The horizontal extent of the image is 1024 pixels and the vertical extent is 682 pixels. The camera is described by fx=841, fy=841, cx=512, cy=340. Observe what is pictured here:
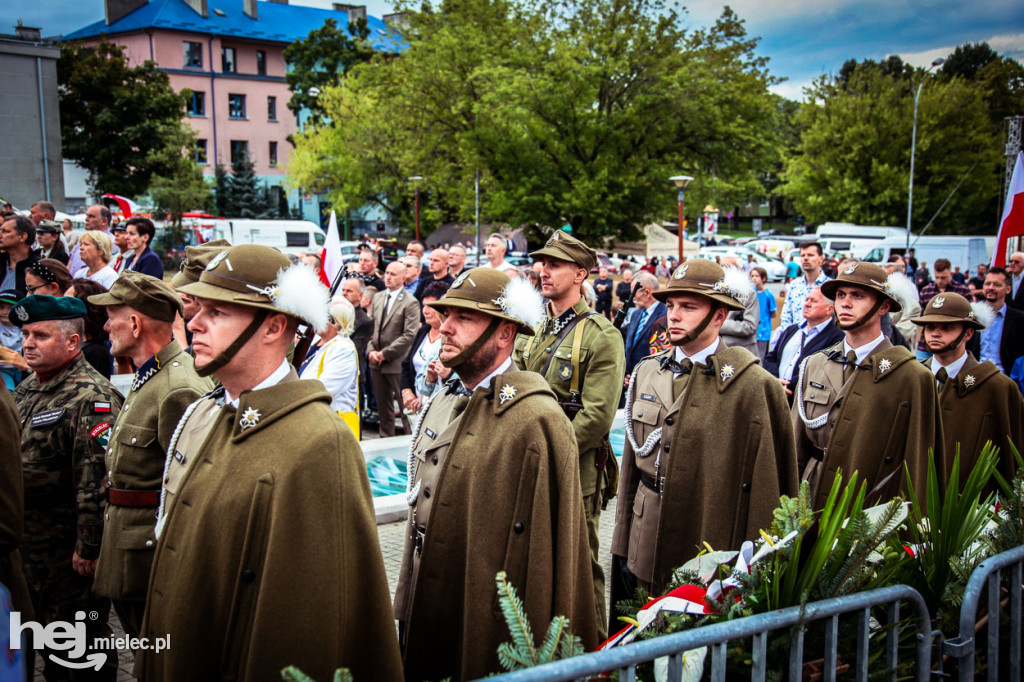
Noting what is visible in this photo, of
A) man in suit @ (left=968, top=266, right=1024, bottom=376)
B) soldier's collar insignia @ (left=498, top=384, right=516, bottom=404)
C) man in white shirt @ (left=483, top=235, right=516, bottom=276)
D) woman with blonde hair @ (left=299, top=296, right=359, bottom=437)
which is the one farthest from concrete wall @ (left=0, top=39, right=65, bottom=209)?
soldier's collar insignia @ (left=498, top=384, right=516, bottom=404)

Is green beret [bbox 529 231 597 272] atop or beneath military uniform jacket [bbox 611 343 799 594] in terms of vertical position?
atop

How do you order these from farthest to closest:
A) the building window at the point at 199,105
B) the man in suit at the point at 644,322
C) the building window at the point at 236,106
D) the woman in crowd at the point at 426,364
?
1. the building window at the point at 236,106
2. the building window at the point at 199,105
3. the man in suit at the point at 644,322
4. the woman in crowd at the point at 426,364

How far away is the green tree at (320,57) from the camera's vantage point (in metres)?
61.2

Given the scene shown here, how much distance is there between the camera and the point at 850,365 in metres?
5.49

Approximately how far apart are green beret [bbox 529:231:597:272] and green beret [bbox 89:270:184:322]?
214cm

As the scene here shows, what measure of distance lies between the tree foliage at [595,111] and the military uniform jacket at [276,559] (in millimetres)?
26590

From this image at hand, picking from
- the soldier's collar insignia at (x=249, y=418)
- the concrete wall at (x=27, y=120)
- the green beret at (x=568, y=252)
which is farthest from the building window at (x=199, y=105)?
the soldier's collar insignia at (x=249, y=418)

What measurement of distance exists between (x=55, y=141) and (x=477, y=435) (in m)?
24.7

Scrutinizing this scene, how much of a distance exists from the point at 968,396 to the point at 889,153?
4473 centimetres

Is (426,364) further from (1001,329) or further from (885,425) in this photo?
(1001,329)

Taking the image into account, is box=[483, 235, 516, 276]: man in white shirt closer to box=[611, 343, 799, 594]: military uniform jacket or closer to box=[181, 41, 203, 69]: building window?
box=[611, 343, 799, 594]: military uniform jacket

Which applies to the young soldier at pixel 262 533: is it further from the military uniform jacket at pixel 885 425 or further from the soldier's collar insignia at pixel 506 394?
the military uniform jacket at pixel 885 425

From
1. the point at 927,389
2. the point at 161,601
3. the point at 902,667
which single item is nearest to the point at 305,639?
the point at 161,601

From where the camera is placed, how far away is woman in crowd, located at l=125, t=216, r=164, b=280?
872 cm
